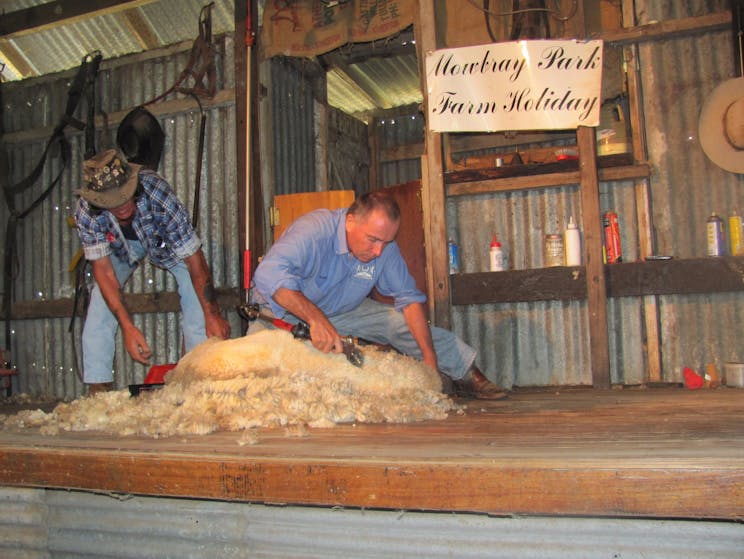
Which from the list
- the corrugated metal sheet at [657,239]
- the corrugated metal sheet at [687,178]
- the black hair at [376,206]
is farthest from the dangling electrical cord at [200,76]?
the corrugated metal sheet at [687,178]

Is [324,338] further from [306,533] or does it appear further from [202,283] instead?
[202,283]

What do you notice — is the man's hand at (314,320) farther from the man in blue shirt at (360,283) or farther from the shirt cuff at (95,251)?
the shirt cuff at (95,251)

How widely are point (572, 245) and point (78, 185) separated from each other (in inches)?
197

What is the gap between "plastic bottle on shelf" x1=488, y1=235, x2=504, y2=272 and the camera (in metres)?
4.90

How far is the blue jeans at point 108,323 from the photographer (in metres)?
4.50

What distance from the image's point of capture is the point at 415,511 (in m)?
1.77

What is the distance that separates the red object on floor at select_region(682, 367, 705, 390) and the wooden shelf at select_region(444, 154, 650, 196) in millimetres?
1438

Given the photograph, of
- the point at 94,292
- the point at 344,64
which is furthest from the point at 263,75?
the point at 94,292

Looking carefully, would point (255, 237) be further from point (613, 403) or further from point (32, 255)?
point (613, 403)

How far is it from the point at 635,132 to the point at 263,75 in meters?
3.37

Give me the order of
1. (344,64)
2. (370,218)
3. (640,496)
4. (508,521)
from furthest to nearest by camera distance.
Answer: (344,64)
(370,218)
(508,521)
(640,496)

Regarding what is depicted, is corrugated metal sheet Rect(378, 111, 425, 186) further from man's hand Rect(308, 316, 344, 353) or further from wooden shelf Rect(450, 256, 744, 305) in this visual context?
man's hand Rect(308, 316, 344, 353)

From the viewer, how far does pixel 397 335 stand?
415 cm

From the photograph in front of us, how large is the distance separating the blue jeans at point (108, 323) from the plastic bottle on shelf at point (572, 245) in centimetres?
276
